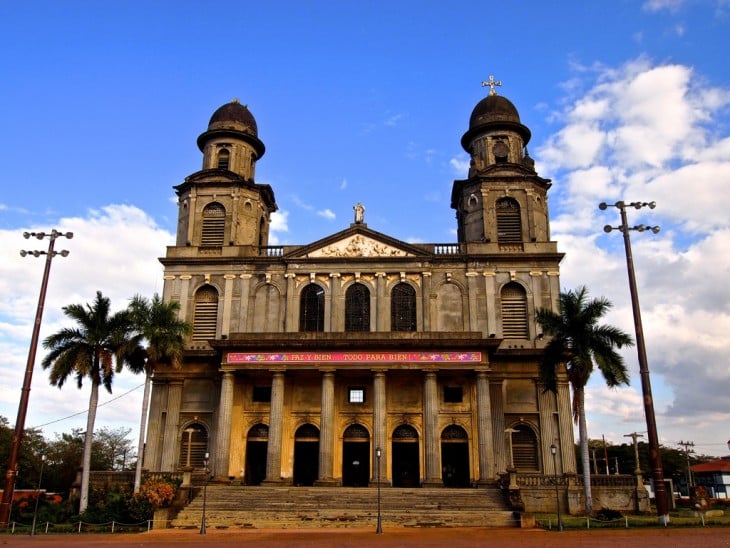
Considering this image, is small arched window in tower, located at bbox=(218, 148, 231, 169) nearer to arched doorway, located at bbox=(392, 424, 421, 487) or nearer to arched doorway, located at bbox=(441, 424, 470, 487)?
arched doorway, located at bbox=(392, 424, 421, 487)

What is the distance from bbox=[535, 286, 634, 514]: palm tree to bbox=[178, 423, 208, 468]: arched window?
18835 mm

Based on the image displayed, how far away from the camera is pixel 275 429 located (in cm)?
3444

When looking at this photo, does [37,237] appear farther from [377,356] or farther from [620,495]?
[620,495]

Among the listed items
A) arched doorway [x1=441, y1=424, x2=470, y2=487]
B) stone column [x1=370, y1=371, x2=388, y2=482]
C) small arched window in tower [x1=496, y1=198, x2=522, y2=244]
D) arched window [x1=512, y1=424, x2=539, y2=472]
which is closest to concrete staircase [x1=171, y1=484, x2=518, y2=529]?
stone column [x1=370, y1=371, x2=388, y2=482]

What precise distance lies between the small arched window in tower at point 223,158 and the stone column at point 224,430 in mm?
15548

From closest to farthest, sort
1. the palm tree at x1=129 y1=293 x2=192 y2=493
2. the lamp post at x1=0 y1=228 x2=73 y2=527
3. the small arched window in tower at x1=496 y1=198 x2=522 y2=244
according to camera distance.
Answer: the lamp post at x1=0 y1=228 x2=73 y2=527 → the palm tree at x1=129 y1=293 x2=192 y2=493 → the small arched window in tower at x1=496 y1=198 x2=522 y2=244

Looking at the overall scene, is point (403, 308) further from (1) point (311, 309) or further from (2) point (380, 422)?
(2) point (380, 422)

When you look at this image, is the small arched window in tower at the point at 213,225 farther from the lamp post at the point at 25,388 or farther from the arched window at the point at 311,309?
the lamp post at the point at 25,388

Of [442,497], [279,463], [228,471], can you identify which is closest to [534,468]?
[442,497]

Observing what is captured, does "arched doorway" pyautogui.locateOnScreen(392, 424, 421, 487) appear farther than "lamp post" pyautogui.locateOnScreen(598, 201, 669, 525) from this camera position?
Yes

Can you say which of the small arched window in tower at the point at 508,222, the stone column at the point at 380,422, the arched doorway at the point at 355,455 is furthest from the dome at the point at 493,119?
the arched doorway at the point at 355,455

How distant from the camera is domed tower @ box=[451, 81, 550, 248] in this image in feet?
135

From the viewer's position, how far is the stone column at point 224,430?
3391 cm

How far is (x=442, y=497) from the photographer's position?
30.2m
